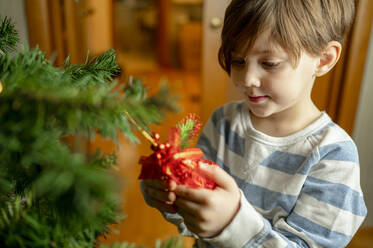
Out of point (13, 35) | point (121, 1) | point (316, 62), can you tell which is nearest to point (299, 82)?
point (316, 62)

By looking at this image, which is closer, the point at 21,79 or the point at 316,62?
the point at 21,79

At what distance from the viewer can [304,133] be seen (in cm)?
67

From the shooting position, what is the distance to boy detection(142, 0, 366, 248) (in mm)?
579

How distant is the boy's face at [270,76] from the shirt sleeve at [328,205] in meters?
0.14

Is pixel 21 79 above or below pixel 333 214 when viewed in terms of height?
above

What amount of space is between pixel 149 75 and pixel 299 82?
13.1 feet

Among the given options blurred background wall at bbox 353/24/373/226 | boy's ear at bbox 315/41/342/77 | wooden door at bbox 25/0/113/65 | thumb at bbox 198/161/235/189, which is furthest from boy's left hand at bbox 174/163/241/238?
blurred background wall at bbox 353/24/373/226

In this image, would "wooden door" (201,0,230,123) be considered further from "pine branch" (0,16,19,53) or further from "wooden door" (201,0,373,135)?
"pine branch" (0,16,19,53)

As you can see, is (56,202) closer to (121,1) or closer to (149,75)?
(149,75)

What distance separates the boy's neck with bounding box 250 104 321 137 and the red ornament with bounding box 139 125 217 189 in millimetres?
343

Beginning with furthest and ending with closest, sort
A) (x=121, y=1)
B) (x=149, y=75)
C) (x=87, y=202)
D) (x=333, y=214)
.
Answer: (x=121, y=1) < (x=149, y=75) < (x=333, y=214) < (x=87, y=202)

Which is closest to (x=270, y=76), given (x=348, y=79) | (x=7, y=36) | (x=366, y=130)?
(x=7, y=36)

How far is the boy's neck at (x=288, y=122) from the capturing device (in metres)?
0.69

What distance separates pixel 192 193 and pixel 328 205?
12.7 inches
